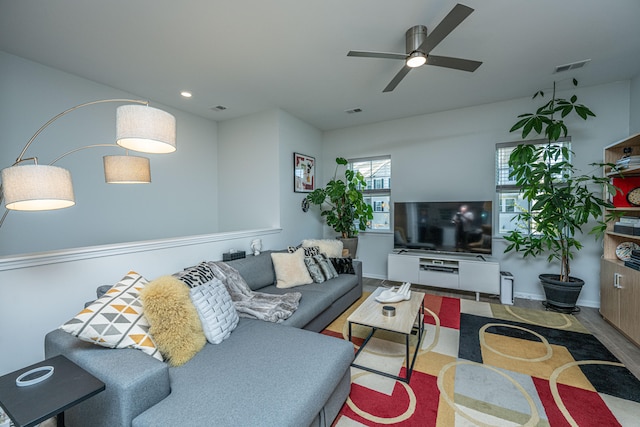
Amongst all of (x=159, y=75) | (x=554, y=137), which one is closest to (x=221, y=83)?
(x=159, y=75)

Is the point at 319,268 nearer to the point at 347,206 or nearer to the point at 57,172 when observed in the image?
the point at 347,206

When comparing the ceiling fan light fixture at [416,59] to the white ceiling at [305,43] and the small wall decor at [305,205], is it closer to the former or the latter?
the white ceiling at [305,43]

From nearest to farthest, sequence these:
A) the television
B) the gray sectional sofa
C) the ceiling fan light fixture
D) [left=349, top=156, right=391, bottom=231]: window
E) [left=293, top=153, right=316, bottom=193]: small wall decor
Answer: the gray sectional sofa → the ceiling fan light fixture → the television → [left=293, top=153, right=316, bottom=193]: small wall decor → [left=349, top=156, right=391, bottom=231]: window

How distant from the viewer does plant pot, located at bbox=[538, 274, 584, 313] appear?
10.1ft

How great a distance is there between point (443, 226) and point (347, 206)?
1.53m

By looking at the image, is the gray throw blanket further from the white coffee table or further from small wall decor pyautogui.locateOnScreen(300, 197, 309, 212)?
small wall decor pyautogui.locateOnScreen(300, 197, 309, 212)

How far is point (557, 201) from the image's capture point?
9.91ft

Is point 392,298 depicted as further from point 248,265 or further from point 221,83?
point 221,83

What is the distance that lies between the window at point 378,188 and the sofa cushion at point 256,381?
10.7ft

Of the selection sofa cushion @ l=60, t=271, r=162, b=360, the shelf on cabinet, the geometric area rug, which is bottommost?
the geometric area rug

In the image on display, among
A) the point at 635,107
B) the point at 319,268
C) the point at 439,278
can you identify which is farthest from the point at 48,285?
the point at 635,107

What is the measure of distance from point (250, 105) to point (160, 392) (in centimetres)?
355

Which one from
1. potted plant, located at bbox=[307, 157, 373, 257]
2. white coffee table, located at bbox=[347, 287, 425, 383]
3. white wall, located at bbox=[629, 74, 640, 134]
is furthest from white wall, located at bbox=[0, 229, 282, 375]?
white wall, located at bbox=[629, 74, 640, 134]

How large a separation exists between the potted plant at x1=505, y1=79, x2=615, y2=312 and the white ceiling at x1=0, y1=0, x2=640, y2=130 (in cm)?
50
